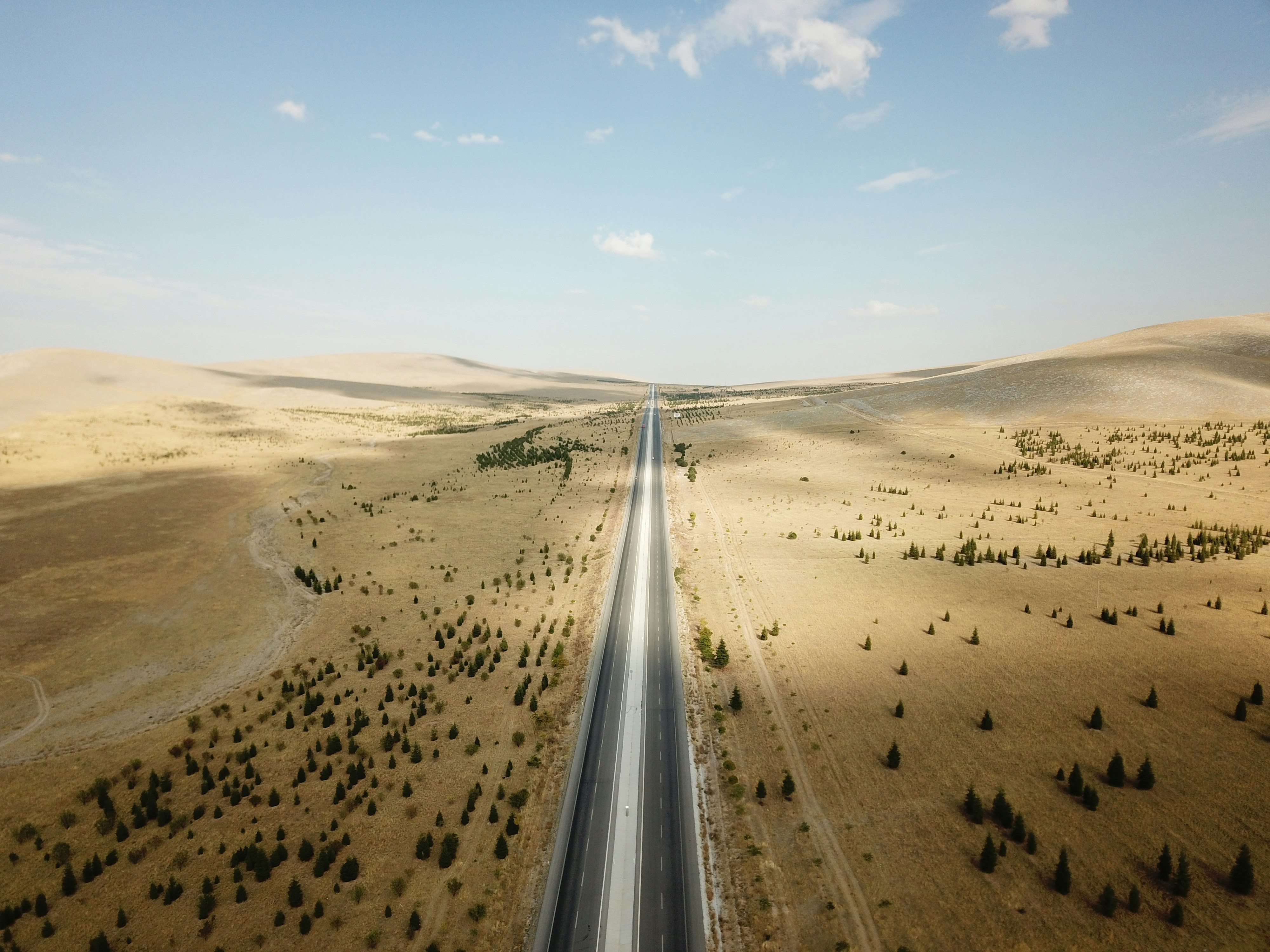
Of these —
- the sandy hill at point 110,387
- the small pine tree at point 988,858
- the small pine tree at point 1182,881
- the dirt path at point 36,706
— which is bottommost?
the dirt path at point 36,706

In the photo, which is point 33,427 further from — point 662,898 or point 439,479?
point 662,898

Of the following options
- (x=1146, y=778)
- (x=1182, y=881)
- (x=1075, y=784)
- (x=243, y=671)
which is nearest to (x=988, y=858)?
(x=1182, y=881)

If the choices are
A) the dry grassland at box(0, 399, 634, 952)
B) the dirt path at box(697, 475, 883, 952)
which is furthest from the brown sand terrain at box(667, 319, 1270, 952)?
the dry grassland at box(0, 399, 634, 952)

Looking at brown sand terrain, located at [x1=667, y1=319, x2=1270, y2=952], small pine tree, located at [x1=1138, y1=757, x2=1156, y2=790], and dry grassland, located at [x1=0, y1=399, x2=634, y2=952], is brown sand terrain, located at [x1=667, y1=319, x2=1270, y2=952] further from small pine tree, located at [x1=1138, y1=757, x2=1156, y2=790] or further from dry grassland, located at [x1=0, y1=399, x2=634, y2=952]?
dry grassland, located at [x1=0, y1=399, x2=634, y2=952]

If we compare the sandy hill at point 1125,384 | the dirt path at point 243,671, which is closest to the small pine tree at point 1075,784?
the dirt path at point 243,671

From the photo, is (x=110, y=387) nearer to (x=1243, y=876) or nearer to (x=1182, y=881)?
(x=1182, y=881)

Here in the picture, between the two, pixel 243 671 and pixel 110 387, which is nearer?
pixel 243 671

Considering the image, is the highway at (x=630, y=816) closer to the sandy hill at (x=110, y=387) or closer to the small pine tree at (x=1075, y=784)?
the small pine tree at (x=1075, y=784)
